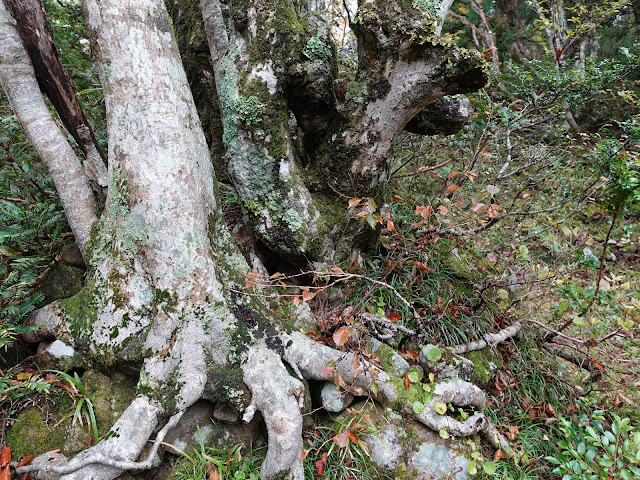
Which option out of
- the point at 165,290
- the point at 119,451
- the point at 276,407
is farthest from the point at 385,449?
the point at 165,290

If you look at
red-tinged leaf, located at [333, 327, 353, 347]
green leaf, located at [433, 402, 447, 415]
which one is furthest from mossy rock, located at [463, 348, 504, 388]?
red-tinged leaf, located at [333, 327, 353, 347]

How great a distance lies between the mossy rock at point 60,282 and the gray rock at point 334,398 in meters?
1.88

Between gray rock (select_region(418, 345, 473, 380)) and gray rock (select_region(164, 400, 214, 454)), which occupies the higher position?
gray rock (select_region(164, 400, 214, 454))

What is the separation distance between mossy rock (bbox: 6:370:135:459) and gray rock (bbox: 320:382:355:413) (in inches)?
47.9

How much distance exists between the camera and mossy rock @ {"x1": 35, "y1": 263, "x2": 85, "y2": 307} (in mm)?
2529

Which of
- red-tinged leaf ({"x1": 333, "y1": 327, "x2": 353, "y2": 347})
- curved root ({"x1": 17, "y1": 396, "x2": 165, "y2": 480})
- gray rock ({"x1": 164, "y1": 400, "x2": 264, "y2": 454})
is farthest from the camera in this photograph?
gray rock ({"x1": 164, "y1": 400, "x2": 264, "y2": 454})

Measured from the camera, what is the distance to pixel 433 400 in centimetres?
240

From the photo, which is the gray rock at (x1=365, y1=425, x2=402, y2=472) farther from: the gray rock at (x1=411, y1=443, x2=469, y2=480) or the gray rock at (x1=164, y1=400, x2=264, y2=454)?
the gray rock at (x1=164, y1=400, x2=264, y2=454)

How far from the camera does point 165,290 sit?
7.27 ft

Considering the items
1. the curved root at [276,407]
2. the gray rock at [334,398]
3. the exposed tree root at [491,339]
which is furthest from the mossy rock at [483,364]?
the curved root at [276,407]

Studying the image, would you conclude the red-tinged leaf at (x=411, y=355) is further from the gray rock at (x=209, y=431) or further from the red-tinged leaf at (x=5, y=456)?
the red-tinged leaf at (x=5, y=456)

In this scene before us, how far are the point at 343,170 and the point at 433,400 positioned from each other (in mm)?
1745

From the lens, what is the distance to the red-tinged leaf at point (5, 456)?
6.31ft

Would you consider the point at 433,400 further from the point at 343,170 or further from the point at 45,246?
the point at 45,246
